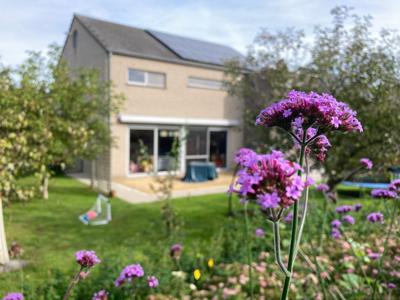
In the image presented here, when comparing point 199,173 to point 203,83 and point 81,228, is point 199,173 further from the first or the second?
point 81,228

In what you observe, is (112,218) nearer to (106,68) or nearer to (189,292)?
(189,292)

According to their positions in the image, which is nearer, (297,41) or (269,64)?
(297,41)

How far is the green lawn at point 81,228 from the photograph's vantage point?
520 centimetres

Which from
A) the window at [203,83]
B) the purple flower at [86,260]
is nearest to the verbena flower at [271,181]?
the purple flower at [86,260]

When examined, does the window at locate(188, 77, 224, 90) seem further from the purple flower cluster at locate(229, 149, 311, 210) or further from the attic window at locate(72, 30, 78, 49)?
the purple flower cluster at locate(229, 149, 311, 210)

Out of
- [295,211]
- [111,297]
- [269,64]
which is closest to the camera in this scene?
[295,211]

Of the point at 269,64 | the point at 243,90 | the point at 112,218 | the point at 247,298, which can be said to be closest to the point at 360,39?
the point at 269,64

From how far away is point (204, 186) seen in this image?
43.8 ft

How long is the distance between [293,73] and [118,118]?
32.2 feet

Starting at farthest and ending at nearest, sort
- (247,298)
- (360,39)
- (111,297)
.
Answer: (360,39), (247,298), (111,297)

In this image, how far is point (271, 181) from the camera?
96cm

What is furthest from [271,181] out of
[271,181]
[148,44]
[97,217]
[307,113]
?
[148,44]

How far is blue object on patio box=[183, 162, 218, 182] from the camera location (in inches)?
578

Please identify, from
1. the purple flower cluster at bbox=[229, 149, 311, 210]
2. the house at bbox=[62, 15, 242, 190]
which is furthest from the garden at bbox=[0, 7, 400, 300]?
the house at bbox=[62, 15, 242, 190]
